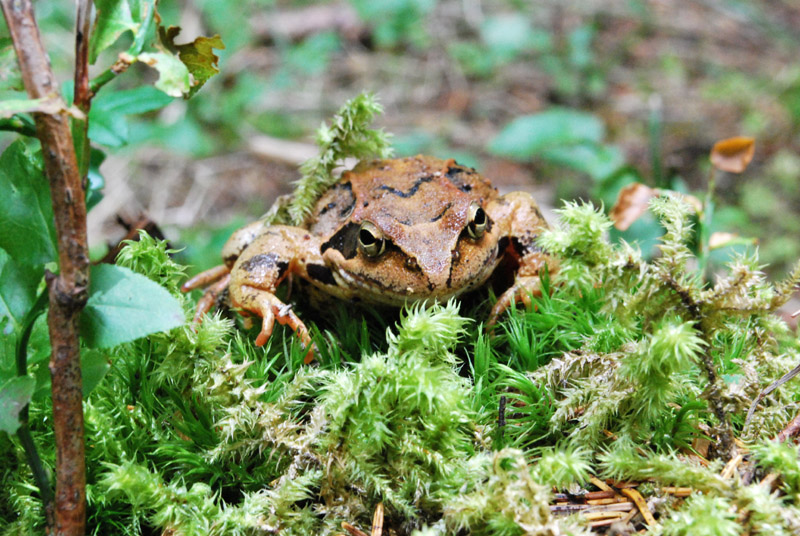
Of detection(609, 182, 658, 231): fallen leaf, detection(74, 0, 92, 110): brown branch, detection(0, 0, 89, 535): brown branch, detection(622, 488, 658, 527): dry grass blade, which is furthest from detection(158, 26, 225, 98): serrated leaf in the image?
detection(609, 182, 658, 231): fallen leaf

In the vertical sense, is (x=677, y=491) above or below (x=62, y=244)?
below

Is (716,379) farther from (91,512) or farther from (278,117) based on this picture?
(278,117)

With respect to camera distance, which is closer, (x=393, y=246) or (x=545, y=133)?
(x=393, y=246)

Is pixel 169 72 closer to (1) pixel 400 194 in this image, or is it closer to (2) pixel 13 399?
(2) pixel 13 399

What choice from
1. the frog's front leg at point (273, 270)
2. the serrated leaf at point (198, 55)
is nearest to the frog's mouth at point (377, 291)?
the frog's front leg at point (273, 270)

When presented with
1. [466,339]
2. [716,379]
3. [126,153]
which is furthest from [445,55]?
[716,379]

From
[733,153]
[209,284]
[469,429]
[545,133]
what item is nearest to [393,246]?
[469,429]
